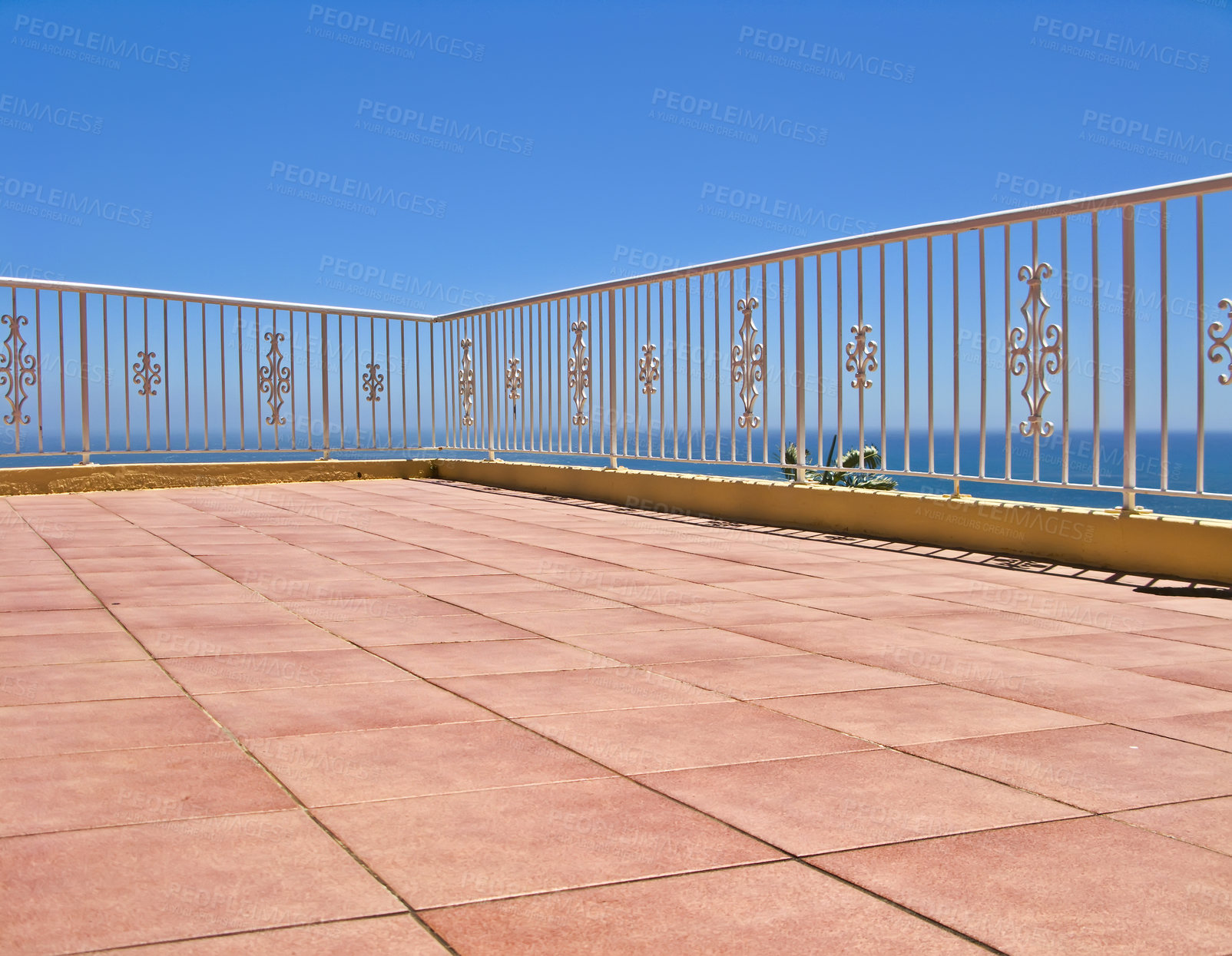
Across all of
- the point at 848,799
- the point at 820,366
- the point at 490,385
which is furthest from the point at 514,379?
the point at 848,799

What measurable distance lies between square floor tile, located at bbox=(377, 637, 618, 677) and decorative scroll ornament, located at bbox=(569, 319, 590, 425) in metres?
4.66

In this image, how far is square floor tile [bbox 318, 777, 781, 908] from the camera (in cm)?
146

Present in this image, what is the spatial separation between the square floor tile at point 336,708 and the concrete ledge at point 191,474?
6.05 m

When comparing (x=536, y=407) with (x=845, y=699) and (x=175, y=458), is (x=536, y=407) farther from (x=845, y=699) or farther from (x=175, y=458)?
(x=845, y=699)

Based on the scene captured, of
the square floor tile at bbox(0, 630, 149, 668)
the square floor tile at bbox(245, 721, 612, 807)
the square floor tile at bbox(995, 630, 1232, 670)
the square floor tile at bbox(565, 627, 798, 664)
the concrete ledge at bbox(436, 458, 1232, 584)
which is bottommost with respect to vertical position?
the square floor tile at bbox(245, 721, 612, 807)

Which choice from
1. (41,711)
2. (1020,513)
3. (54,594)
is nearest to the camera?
(41,711)

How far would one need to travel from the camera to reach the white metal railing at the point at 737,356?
13.3 ft

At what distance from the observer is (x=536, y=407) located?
821cm

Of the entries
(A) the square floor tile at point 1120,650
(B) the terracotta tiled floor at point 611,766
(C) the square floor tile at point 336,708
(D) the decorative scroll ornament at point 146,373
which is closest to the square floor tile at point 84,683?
(B) the terracotta tiled floor at point 611,766

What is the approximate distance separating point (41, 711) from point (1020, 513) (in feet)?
12.0

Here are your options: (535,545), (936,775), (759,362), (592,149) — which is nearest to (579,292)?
(759,362)

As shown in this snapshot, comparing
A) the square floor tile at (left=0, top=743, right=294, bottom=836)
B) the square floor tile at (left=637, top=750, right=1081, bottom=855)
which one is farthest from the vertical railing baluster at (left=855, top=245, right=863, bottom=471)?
the square floor tile at (left=0, top=743, right=294, bottom=836)

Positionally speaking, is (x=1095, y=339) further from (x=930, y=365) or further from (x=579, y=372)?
(x=579, y=372)

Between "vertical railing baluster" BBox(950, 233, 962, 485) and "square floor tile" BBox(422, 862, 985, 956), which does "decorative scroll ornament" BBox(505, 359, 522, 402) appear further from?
"square floor tile" BBox(422, 862, 985, 956)
